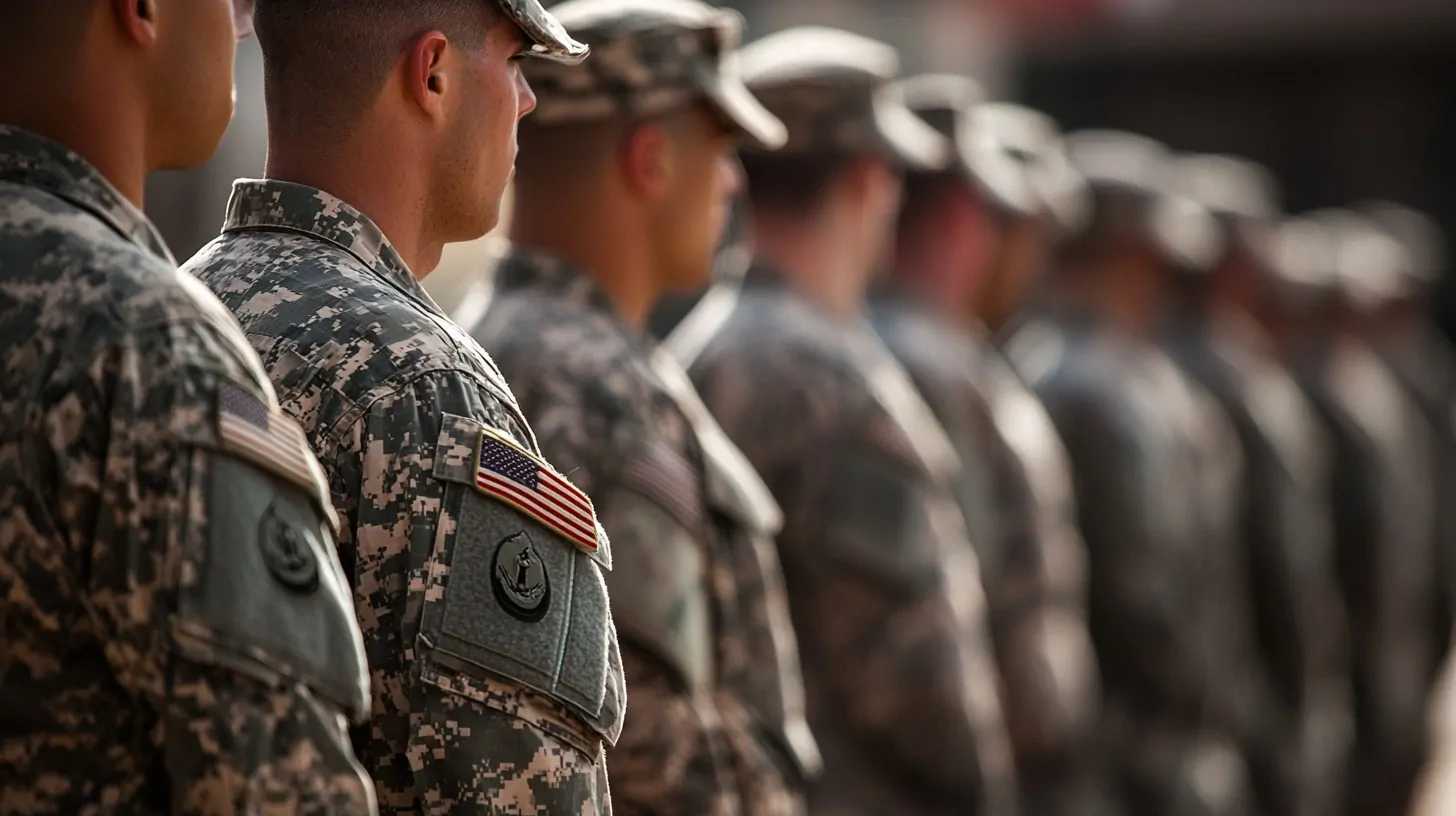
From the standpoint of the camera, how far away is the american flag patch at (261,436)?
212cm

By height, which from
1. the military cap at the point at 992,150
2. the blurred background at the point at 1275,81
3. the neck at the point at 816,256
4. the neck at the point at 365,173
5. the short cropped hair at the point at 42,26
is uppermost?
the short cropped hair at the point at 42,26

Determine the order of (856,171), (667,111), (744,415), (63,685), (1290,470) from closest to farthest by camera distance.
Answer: (63,685) → (667,111) → (744,415) → (856,171) → (1290,470)

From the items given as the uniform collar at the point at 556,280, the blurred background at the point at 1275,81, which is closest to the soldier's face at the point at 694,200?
the uniform collar at the point at 556,280

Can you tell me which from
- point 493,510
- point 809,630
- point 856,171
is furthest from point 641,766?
point 856,171

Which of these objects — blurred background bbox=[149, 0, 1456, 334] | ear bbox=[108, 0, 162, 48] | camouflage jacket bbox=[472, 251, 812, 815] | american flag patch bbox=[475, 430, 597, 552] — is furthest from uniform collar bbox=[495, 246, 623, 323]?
blurred background bbox=[149, 0, 1456, 334]

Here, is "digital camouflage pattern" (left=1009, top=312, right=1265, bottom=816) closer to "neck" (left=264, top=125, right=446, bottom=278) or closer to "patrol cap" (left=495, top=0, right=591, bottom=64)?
"patrol cap" (left=495, top=0, right=591, bottom=64)

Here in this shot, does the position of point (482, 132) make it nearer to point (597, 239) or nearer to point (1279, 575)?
point (597, 239)

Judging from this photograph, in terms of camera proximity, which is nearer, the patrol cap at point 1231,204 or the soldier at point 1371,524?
the patrol cap at point 1231,204

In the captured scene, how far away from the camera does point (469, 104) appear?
2842mm

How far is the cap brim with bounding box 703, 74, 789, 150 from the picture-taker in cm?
415

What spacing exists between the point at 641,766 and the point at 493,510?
45.8 inches

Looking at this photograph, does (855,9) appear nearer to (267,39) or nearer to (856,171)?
(856,171)

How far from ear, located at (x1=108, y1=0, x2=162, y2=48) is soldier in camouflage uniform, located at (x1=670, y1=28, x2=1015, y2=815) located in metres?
2.69

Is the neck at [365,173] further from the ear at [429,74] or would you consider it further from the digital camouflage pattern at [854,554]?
the digital camouflage pattern at [854,554]
